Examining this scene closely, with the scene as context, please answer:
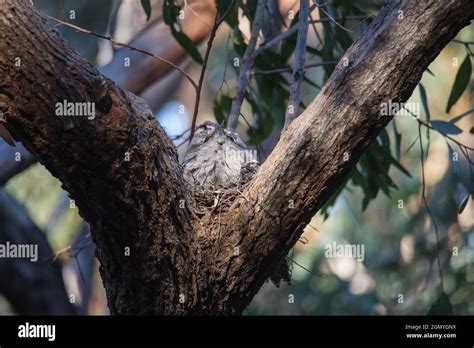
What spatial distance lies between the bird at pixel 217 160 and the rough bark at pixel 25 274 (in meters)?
1.62

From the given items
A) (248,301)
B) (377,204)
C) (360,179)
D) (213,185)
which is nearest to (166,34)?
(360,179)

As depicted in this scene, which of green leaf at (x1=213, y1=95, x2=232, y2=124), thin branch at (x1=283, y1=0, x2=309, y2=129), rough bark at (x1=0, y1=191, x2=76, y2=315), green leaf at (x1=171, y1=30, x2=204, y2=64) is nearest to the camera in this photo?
thin branch at (x1=283, y1=0, x2=309, y2=129)

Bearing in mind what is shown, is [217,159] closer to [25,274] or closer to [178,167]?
[178,167]

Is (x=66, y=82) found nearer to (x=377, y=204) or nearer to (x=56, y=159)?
(x=56, y=159)

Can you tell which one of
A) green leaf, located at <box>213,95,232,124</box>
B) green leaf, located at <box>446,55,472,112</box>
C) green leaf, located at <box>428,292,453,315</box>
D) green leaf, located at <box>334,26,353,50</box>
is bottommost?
green leaf, located at <box>428,292,453,315</box>

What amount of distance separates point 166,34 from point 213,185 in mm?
2780

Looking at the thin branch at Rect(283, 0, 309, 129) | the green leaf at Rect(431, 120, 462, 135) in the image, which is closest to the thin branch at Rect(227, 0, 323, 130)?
the thin branch at Rect(283, 0, 309, 129)

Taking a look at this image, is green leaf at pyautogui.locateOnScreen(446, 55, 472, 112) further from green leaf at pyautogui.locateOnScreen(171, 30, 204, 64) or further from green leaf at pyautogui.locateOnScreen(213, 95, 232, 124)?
green leaf at pyautogui.locateOnScreen(171, 30, 204, 64)

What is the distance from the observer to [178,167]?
2426mm

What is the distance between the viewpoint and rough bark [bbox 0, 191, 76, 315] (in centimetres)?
462

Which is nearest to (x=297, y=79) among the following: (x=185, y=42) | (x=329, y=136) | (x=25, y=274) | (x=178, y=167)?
(x=329, y=136)

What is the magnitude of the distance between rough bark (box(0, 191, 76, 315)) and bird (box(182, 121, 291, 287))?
5.30 feet

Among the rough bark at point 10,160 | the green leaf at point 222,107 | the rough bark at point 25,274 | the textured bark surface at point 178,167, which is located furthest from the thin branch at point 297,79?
the rough bark at point 25,274

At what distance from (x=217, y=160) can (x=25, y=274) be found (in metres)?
2.00
